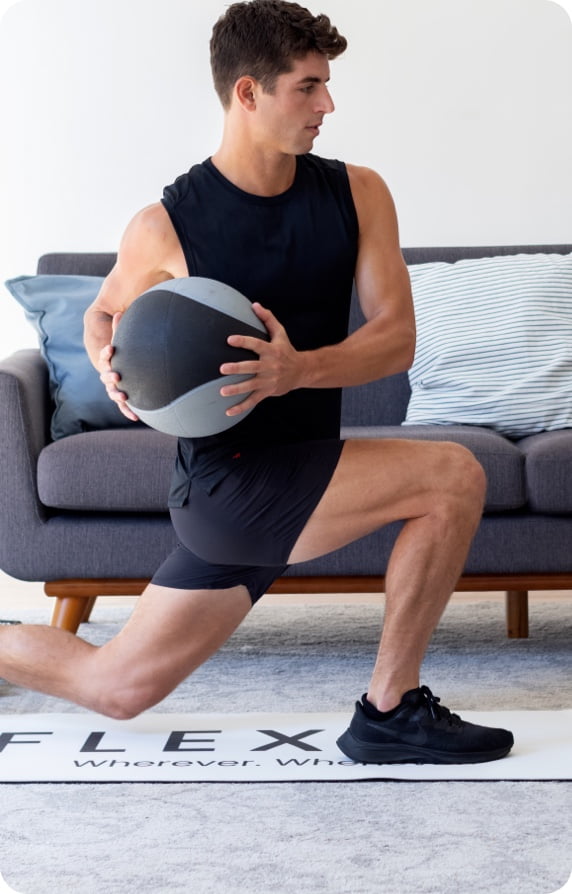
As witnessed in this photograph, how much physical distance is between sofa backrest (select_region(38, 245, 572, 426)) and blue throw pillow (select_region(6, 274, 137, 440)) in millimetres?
138

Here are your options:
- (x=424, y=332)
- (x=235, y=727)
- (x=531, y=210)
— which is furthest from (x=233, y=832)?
A: (x=531, y=210)

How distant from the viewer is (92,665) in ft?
7.61

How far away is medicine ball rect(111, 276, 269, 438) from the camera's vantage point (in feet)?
6.38

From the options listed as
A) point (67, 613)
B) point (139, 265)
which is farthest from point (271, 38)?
point (67, 613)

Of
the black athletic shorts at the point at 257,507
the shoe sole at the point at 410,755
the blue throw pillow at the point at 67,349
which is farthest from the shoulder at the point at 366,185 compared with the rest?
the blue throw pillow at the point at 67,349

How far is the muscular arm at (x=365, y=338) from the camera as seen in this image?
195 cm

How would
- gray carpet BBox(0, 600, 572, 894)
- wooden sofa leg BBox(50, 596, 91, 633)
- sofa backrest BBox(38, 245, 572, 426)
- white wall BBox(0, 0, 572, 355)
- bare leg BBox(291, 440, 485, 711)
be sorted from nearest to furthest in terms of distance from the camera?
gray carpet BBox(0, 600, 572, 894)
bare leg BBox(291, 440, 485, 711)
wooden sofa leg BBox(50, 596, 91, 633)
sofa backrest BBox(38, 245, 572, 426)
white wall BBox(0, 0, 572, 355)

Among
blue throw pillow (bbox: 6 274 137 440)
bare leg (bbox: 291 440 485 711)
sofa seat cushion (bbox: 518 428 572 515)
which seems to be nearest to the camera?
bare leg (bbox: 291 440 485 711)

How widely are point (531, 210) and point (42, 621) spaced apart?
7.02 feet

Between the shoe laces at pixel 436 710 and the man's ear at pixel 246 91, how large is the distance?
1.10 m

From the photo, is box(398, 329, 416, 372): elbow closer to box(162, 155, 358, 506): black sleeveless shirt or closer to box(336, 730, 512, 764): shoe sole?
box(162, 155, 358, 506): black sleeveless shirt

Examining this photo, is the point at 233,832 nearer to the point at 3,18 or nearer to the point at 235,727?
the point at 235,727

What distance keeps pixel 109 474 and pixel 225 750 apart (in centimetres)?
87

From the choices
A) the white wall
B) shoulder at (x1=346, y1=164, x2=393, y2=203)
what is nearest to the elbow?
shoulder at (x1=346, y1=164, x2=393, y2=203)
